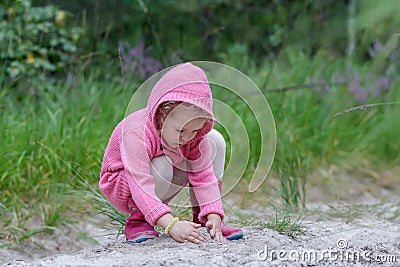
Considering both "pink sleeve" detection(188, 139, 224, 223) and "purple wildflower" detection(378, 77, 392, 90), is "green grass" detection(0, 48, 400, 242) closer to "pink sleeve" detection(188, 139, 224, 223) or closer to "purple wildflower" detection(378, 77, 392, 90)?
"purple wildflower" detection(378, 77, 392, 90)

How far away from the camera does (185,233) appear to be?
2355 millimetres

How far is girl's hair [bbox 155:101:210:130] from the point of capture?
236cm

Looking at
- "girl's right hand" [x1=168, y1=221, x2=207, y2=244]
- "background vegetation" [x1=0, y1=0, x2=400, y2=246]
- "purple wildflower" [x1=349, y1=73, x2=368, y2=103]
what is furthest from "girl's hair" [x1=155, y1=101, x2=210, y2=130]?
"purple wildflower" [x1=349, y1=73, x2=368, y2=103]

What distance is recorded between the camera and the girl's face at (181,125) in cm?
235

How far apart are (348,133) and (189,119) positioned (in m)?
2.79

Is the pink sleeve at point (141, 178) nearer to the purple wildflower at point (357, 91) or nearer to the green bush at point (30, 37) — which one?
the green bush at point (30, 37)

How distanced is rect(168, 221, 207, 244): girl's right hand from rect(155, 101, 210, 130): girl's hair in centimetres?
35

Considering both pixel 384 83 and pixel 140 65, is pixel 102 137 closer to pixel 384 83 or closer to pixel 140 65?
pixel 140 65

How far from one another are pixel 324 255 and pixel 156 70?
8.40 feet

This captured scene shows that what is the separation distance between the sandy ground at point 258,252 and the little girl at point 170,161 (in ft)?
0.27

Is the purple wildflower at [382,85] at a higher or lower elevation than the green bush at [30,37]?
lower

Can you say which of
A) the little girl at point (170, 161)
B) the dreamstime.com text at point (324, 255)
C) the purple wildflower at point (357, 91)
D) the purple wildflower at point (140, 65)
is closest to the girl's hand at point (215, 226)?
the little girl at point (170, 161)

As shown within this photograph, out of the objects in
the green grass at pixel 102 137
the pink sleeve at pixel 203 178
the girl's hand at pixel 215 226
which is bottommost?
the green grass at pixel 102 137

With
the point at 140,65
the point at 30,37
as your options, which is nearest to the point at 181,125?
the point at 140,65
